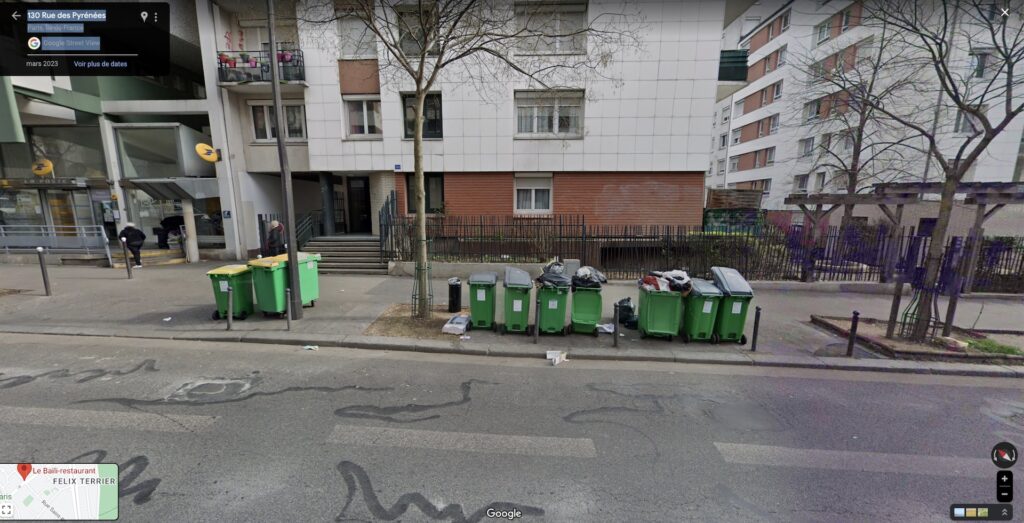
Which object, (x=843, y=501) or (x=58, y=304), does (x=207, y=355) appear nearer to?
(x=58, y=304)

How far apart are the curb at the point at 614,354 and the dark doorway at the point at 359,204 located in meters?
10.0

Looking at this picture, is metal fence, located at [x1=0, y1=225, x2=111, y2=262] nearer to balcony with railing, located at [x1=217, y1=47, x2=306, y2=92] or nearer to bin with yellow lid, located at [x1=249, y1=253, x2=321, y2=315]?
balcony with railing, located at [x1=217, y1=47, x2=306, y2=92]

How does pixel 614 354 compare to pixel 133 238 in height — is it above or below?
below

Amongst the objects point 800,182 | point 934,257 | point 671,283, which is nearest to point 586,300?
point 671,283

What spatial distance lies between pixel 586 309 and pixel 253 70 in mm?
14284

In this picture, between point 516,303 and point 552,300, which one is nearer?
point 552,300

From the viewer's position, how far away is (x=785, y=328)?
6840 millimetres

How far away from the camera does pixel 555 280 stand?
233 inches

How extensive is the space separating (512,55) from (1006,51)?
10.9 m

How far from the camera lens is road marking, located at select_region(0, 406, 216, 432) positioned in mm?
3439

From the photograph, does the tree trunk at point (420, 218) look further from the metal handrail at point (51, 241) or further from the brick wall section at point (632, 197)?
the metal handrail at point (51, 241)

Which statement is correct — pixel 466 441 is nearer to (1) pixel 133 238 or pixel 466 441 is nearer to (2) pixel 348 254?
(2) pixel 348 254

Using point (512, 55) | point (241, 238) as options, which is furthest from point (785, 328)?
point (241, 238)

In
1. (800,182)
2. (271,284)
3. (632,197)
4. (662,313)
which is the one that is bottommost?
(662,313)
